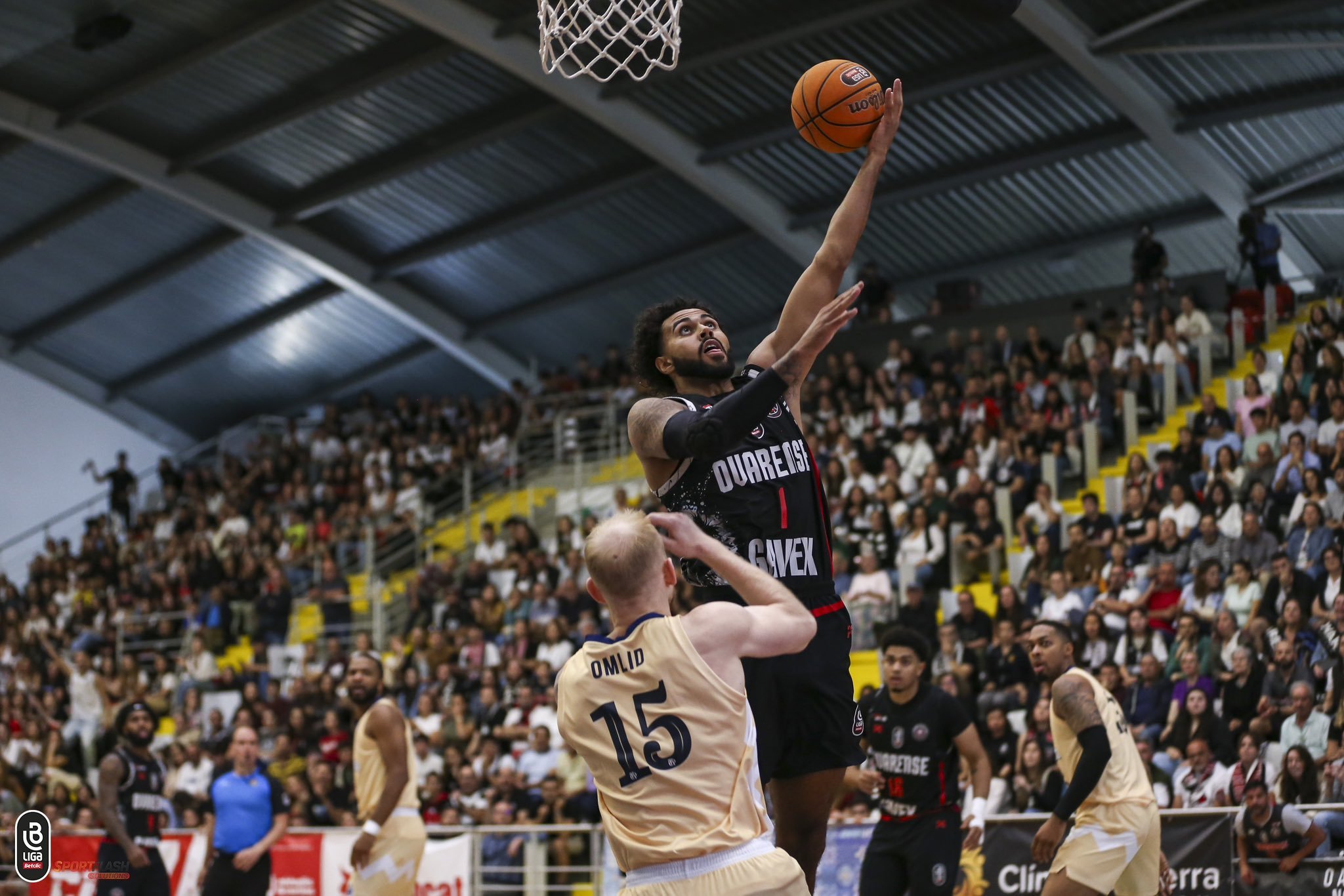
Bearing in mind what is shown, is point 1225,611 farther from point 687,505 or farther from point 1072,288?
point 1072,288

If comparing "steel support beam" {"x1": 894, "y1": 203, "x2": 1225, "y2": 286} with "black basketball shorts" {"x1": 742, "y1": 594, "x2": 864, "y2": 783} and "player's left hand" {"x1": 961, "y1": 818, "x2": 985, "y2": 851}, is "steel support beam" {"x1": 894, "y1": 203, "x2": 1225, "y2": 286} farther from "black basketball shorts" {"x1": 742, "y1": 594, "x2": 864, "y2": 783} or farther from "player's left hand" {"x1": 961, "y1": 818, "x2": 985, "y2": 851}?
"black basketball shorts" {"x1": 742, "y1": 594, "x2": 864, "y2": 783}

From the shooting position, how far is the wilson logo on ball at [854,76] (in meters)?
6.19

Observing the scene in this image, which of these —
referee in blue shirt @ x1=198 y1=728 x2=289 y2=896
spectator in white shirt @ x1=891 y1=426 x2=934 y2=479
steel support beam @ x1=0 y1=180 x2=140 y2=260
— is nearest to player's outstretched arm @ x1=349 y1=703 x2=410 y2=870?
referee in blue shirt @ x1=198 y1=728 x2=289 y2=896

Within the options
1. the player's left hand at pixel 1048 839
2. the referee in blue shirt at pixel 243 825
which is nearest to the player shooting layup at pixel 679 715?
the player's left hand at pixel 1048 839

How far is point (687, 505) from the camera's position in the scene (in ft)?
18.9

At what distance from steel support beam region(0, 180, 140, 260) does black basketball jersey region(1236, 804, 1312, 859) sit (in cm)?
2242

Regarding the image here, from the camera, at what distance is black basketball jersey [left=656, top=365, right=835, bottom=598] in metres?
5.64

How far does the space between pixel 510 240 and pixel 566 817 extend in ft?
49.0

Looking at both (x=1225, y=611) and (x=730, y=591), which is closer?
(x=730, y=591)

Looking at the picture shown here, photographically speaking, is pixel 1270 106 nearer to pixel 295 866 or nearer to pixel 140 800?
pixel 295 866

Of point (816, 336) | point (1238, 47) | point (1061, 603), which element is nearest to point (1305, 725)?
point (1061, 603)

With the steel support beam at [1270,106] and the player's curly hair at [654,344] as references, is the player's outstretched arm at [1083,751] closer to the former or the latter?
the player's curly hair at [654,344]

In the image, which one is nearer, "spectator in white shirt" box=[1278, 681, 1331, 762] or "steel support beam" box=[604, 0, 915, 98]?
"spectator in white shirt" box=[1278, 681, 1331, 762]

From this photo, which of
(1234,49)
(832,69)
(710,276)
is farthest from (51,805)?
(1234,49)
